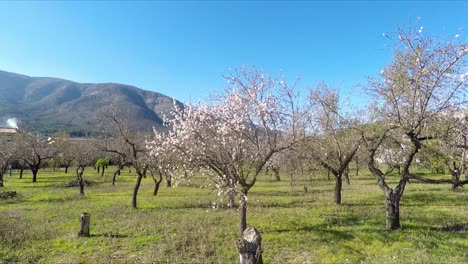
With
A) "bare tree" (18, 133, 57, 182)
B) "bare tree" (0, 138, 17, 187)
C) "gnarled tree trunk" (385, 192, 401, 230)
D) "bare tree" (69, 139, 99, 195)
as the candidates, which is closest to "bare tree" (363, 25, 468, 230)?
"gnarled tree trunk" (385, 192, 401, 230)

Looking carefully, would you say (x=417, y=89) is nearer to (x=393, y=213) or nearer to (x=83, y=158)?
(x=393, y=213)

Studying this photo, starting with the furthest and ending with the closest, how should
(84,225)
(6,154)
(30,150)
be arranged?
(30,150), (6,154), (84,225)

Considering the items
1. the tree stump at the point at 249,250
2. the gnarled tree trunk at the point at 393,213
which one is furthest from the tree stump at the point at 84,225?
the gnarled tree trunk at the point at 393,213

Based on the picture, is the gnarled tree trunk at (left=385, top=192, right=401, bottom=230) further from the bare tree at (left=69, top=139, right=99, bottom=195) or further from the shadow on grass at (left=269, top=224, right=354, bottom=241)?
the bare tree at (left=69, top=139, right=99, bottom=195)

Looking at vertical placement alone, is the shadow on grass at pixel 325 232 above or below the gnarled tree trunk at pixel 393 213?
below

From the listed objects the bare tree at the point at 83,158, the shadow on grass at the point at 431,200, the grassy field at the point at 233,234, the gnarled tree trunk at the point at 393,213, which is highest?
the bare tree at the point at 83,158

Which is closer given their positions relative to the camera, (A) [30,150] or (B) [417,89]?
(B) [417,89]

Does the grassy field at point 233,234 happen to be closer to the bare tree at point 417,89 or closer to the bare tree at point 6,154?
the bare tree at point 417,89

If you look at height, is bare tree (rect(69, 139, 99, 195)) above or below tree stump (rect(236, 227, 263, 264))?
above

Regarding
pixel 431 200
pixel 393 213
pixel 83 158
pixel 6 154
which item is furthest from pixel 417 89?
pixel 6 154

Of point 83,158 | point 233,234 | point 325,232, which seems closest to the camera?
point 325,232

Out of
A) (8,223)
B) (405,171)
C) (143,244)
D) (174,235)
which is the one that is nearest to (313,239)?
(405,171)

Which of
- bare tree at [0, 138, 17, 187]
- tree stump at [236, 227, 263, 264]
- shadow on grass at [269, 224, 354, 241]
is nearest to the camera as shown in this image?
tree stump at [236, 227, 263, 264]

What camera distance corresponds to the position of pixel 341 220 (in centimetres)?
1880
